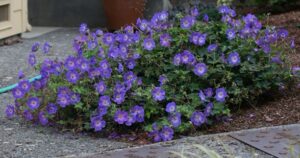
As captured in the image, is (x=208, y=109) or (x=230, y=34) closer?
(x=208, y=109)

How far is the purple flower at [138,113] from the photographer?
4.21m

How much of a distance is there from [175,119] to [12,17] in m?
5.31

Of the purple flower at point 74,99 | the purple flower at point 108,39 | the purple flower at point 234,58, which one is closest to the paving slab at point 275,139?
the purple flower at point 234,58

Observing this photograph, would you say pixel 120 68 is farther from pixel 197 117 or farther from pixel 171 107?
pixel 197 117

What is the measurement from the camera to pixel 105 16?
34.6ft

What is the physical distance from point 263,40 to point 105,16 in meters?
6.02

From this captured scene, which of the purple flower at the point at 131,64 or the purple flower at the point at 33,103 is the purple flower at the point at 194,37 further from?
the purple flower at the point at 33,103

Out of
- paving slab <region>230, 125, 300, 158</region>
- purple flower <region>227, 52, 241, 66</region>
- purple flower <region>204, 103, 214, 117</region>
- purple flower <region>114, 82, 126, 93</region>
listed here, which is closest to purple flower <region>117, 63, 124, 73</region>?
purple flower <region>114, 82, 126, 93</region>

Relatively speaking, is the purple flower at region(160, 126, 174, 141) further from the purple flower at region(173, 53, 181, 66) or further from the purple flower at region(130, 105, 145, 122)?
the purple flower at region(173, 53, 181, 66)

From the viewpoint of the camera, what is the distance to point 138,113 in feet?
13.9

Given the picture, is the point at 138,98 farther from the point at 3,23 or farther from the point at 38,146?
the point at 3,23

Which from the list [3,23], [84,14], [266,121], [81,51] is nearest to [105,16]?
[84,14]

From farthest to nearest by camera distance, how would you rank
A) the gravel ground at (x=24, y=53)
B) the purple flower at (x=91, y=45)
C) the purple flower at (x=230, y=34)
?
the gravel ground at (x=24, y=53), the purple flower at (x=91, y=45), the purple flower at (x=230, y=34)

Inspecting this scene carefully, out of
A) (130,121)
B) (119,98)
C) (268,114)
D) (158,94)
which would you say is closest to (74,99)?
(119,98)
